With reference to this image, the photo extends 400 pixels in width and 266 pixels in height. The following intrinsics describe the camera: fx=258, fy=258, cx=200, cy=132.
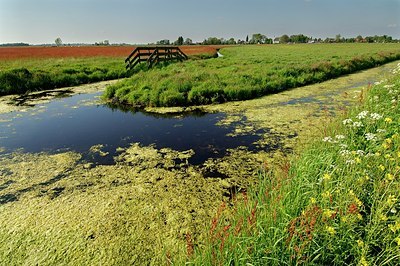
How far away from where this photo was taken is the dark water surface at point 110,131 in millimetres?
5840

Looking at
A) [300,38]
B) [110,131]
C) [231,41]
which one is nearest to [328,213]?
[110,131]

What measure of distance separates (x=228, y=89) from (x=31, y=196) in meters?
7.87

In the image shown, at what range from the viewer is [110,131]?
277 inches

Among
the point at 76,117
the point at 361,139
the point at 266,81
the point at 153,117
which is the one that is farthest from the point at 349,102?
the point at 76,117

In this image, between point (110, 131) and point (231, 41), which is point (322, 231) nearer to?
point (110, 131)

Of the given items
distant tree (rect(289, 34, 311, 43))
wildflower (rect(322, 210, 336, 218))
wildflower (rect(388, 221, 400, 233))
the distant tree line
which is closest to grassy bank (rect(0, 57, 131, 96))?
wildflower (rect(322, 210, 336, 218))

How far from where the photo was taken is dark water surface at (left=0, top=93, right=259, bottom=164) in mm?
5840

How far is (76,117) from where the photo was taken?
860 cm

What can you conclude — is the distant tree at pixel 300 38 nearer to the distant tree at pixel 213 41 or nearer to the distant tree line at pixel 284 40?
the distant tree line at pixel 284 40

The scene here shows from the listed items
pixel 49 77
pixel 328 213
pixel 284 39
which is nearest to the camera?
pixel 328 213

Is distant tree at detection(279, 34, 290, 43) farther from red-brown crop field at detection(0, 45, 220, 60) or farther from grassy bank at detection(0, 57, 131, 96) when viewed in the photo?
grassy bank at detection(0, 57, 131, 96)

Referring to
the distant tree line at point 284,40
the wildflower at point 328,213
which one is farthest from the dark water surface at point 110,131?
the distant tree line at point 284,40

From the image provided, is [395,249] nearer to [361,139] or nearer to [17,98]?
[361,139]

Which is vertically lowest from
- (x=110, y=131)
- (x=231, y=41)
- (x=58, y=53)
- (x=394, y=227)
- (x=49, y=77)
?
(x=110, y=131)
